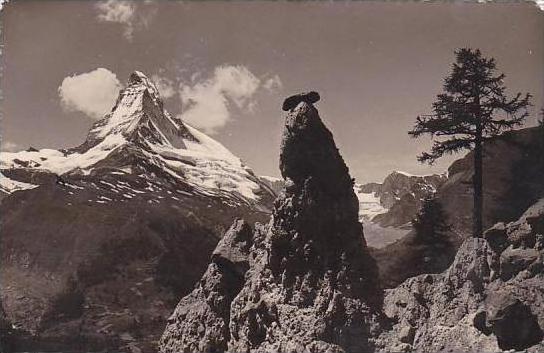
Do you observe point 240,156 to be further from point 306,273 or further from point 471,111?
point 471,111

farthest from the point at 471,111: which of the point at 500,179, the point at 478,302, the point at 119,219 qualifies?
the point at 119,219

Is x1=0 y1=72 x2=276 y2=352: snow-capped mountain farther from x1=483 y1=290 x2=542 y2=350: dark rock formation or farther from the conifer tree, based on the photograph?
x1=483 y1=290 x2=542 y2=350: dark rock formation

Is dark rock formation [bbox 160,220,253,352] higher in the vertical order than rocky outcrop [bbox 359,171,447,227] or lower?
lower

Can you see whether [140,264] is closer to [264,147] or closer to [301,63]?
[264,147]

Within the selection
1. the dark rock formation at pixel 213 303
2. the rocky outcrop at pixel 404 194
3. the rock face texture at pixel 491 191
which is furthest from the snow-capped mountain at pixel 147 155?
the rock face texture at pixel 491 191

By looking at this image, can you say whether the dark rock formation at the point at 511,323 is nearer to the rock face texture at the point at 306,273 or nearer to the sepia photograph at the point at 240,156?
the sepia photograph at the point at 240,156

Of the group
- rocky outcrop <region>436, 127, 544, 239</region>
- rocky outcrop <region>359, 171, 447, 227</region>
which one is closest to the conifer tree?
rocky outcrop <region>436, 127, 544, 239</region>
